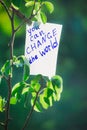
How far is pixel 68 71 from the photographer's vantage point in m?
1.61

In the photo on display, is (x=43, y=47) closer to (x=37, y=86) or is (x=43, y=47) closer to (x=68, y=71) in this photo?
(x=37, y=86)

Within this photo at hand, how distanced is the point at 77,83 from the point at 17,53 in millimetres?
324

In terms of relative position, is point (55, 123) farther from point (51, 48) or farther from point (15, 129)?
point (51, 48)

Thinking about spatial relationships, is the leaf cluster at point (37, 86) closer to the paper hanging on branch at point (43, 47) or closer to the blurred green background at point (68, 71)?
the paper hanging on branch at point (43, 47)

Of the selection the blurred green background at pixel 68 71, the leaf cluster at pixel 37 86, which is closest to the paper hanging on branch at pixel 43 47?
the leaf cluster at pixel 37 86

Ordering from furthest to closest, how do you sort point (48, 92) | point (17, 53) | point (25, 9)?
point (17, 53) → point (25, 9) → point (48, 92)

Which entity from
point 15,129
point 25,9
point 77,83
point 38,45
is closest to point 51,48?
point 38,45

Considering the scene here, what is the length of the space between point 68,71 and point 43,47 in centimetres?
39

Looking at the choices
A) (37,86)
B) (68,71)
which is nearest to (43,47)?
(37,86)

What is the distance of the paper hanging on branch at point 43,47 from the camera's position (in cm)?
123

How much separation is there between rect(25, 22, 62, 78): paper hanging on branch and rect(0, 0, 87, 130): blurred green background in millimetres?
332

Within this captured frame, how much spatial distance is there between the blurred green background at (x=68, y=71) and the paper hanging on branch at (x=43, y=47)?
332 millimetres

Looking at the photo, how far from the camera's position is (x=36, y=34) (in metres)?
1.23

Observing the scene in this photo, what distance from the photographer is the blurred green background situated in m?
1.58
